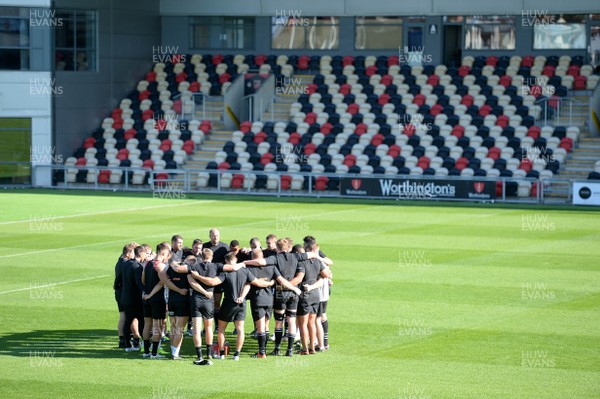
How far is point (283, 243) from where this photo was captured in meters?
18.7

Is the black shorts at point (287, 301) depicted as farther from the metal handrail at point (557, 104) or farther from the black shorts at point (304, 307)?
the metal handrail at point (557, 104)

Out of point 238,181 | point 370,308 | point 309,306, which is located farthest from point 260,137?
point 309,306

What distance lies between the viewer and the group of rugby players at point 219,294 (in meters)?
17.9

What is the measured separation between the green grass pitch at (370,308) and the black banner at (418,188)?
126 inches

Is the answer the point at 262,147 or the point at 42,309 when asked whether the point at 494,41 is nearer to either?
the point at 262,147

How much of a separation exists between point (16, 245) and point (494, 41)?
2878 cm

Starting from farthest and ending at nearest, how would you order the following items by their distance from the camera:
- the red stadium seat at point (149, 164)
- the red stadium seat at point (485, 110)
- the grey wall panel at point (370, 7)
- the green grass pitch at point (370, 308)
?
the grey wall panel at point (370, 7)
the red stadium seat at point (149, 164)
the red stadium seat at point (485, 110)
the green grass pitch at point (370, 308)

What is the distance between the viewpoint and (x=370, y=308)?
2166 centimetres

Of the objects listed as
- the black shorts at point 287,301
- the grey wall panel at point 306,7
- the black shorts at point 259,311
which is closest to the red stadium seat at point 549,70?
the grey wall panel at point 306,7

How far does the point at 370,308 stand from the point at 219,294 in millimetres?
3942

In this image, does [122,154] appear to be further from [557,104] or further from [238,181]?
[557,104]

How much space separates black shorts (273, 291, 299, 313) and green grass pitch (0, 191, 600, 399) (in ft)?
2.90

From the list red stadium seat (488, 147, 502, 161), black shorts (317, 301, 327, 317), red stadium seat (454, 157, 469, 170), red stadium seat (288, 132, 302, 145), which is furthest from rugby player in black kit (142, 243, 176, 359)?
red stadium seat (288, 132, 302, 145)

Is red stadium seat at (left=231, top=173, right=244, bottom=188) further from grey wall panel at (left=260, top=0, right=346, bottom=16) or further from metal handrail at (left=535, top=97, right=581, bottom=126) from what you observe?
metal handrail at (left=535, top=97, right=581, bottom=126)
